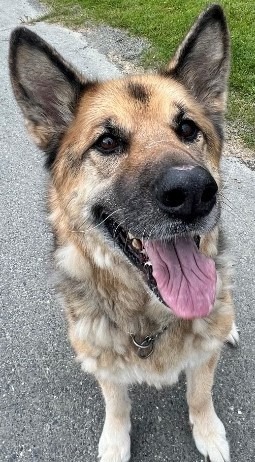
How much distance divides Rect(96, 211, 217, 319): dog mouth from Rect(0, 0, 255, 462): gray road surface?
865 mm

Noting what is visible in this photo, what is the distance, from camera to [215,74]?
274 cm

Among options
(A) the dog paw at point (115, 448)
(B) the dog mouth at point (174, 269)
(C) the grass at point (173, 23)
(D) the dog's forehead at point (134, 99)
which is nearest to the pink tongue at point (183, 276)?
(B) the dog mouth at point (174, 269)

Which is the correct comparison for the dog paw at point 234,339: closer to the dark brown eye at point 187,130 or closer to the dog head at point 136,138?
the dog head at point 136,138

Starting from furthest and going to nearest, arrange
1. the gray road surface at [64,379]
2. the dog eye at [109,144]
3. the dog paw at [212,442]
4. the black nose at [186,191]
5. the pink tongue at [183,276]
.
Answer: the gray road surface at [64,379]
the dog paw at [212,442]
the dog eye at [109,144]
the pink tongue at [183,276]
the black nose at [186,191]

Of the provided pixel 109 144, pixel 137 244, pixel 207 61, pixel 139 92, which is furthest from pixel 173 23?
pixel 137 244

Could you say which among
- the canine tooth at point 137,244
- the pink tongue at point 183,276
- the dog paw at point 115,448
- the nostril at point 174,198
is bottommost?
the dog paw at point 115,448

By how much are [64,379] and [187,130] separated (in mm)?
1916

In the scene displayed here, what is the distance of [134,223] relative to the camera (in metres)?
2.12

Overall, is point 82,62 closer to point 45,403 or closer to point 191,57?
point 191,57

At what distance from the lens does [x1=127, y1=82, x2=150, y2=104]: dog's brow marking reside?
97.8 inches

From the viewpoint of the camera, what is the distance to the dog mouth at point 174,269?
2.23 meters

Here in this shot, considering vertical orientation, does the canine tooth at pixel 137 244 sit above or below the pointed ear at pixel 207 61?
below

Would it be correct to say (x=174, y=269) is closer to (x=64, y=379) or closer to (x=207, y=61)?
(x=207, y=61)

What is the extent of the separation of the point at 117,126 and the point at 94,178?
0.30m
